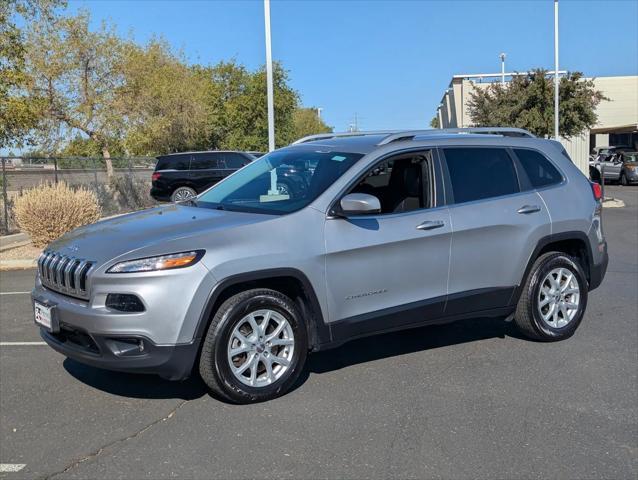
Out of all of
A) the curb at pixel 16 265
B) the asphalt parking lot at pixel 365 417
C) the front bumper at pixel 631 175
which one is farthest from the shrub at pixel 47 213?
the front bumper at pixel 631 175

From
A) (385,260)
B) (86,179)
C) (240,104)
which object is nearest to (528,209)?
(385,260)

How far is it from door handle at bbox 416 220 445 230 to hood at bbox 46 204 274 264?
1.24m

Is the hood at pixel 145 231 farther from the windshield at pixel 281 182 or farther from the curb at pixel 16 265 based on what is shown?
the curb at pixel 16 265

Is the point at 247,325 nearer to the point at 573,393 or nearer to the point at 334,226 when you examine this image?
the point at 334,226

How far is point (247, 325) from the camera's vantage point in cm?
448

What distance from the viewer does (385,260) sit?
192 inches

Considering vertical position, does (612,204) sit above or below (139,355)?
above

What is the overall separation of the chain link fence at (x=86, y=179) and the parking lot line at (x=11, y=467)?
1174 cm

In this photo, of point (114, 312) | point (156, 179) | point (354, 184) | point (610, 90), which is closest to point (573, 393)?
point (354, 184)

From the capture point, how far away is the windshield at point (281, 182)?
16.1 feet

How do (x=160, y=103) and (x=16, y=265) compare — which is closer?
(x=16, y=265)

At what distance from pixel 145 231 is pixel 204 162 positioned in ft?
53.2

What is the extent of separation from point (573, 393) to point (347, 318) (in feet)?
5.67

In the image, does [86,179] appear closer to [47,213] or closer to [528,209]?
[47,213]
